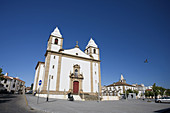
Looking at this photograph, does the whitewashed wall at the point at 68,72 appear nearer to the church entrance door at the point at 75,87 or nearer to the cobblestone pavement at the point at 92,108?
the church entrance door at the point at 75,87

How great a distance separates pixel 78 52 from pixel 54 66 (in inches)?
331

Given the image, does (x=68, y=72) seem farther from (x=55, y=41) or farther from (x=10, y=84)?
(x=10, y=84)

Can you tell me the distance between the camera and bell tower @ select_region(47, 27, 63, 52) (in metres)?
27.8

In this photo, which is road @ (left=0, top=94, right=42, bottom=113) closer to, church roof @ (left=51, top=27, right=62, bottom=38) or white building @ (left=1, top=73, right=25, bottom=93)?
church roof @ (left=51, top=27, right=62, bottom=38)

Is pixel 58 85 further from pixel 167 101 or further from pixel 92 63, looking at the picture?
pixel 167 101

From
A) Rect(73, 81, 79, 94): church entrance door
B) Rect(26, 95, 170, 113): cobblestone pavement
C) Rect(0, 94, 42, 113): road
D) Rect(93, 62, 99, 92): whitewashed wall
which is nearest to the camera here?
Rect(0, 94, 42, 113): road

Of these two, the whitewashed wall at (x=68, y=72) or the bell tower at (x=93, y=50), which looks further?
the bell tower at (x=93, y=50)

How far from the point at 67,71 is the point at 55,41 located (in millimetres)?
8700

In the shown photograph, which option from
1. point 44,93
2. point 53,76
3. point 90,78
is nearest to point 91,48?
point 90,78

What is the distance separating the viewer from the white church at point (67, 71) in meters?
24.6

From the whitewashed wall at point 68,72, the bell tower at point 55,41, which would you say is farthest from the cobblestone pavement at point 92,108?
the bell tower at point 55,41

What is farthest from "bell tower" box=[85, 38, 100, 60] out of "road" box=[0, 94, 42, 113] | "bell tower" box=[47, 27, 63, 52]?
"road" box=[0, 94, 42, 113]

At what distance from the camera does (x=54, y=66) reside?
1025 inches

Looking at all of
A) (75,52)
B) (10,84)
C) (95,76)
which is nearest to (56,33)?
(75,52)
